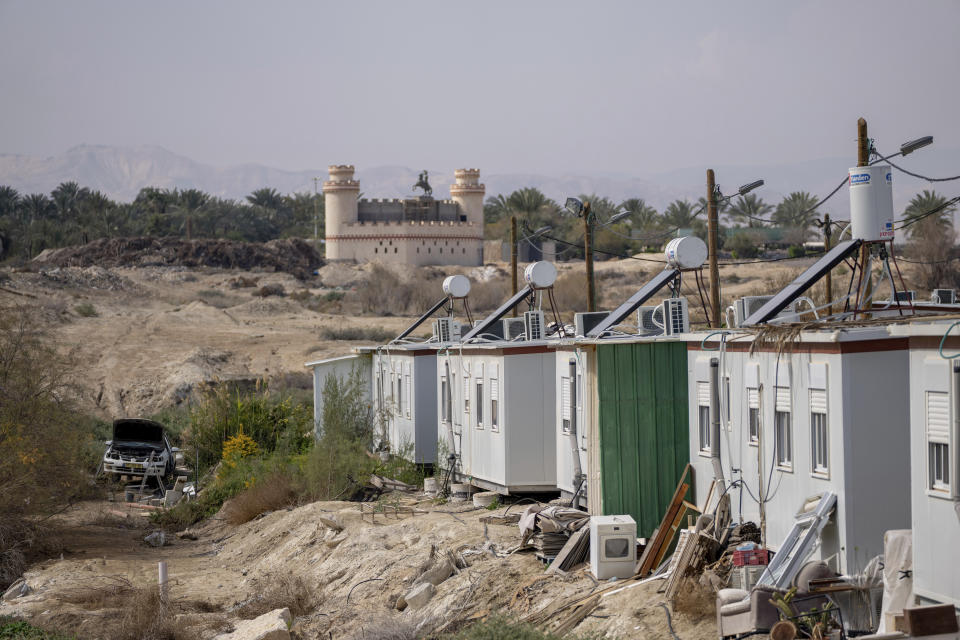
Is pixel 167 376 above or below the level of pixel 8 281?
below

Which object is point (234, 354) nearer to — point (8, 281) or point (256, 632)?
point (8, 281)

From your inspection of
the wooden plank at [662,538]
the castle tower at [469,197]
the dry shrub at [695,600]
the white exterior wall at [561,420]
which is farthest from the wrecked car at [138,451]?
the castle tower at [469,197]

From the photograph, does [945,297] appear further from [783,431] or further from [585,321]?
[783,431]

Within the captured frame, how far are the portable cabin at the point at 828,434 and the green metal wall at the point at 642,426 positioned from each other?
172 centimetres

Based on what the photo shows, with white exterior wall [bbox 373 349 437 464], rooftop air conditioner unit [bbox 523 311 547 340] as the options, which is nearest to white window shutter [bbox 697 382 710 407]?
rooftop air conditioner unit [bbox 523 311 547 340]

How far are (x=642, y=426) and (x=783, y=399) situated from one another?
310 cm

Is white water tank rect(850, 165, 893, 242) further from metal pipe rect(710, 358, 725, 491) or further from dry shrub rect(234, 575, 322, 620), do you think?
dry shrub rect(234, 575, 322, 620)

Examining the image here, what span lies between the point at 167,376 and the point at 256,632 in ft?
102

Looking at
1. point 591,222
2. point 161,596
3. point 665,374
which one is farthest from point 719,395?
point 591,222

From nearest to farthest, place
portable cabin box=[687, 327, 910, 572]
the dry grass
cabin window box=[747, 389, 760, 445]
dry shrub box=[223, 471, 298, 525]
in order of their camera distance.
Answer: portable cabin box=[687, 327, 910, 572]
cabin window box=[747, 389, 760, 445]
the dry grass
dry shrub box=[223, 471, 298, 525]

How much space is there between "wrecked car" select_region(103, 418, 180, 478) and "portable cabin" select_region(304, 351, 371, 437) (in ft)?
13.4

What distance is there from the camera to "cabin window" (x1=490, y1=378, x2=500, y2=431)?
770 inches

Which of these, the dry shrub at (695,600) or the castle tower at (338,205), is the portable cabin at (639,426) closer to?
the dry shrub at (695,600)

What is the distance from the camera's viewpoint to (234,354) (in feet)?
159
